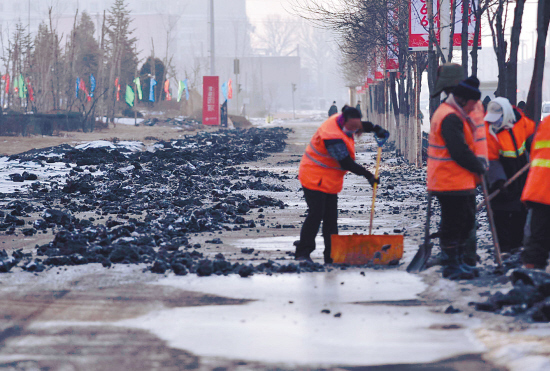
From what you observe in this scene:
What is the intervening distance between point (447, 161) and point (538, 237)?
0.94 m

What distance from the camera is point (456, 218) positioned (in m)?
6.42

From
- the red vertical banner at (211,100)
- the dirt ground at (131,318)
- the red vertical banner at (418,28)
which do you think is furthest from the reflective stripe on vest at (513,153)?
the red vertical banner at (211,100)

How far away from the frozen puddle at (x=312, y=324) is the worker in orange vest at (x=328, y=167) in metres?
0.83

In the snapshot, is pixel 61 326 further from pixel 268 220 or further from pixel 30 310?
pixel 268 220

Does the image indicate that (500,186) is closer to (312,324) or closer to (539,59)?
(312,324)

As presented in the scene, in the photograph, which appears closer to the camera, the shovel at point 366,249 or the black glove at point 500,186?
the black glove at point 500,186

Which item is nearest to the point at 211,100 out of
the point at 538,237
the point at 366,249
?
the point at 366,249

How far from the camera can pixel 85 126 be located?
122ft

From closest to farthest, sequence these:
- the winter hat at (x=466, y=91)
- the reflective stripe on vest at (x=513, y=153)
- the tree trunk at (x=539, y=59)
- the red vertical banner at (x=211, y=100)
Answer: the winter hat at (x=466, y=91) → the reflective stripe on vest at (x=513, y=153) → the tree trunk at (x=539, y=59) → the red vertical banner at (x=211, y=100)

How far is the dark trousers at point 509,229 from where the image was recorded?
7.48 m

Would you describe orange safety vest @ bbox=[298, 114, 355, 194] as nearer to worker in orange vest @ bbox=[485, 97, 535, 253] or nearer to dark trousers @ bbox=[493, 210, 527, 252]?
worker in orange vest @ bbox=[485, 97, 535, 253]

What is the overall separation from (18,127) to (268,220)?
2330 centimetres

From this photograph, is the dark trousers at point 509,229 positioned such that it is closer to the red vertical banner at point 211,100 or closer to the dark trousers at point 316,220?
the dark trousers at point 316,220

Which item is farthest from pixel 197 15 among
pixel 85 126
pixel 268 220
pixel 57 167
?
pixel 268 220
